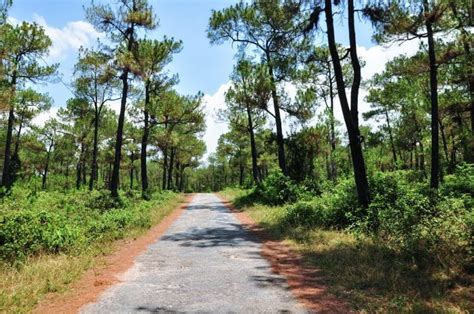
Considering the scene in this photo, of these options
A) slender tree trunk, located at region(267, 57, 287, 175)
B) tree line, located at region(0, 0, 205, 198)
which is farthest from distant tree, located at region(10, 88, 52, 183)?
slender tree trunk, located at region(267, 57, 287, 175)

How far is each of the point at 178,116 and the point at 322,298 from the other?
30032mm

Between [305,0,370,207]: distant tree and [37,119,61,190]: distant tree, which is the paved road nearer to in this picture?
[305,0,370,207]: distant tree

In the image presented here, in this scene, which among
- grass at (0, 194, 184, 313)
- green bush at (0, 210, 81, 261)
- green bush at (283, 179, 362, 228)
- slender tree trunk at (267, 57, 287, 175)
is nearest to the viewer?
grass at (0, 194, 184, 313)

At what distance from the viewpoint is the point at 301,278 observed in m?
8.05

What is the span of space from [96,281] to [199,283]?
1915 mm

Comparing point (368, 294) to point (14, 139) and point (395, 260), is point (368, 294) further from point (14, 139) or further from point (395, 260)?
point (14, 139)

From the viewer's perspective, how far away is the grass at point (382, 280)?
20.0 feet

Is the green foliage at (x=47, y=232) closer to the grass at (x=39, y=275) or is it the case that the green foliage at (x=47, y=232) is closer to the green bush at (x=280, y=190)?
the grass at (x=39, y=275)

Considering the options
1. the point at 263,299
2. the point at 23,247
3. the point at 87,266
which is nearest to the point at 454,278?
the point at 263,299

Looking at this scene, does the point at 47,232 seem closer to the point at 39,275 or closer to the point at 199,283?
the point at 39,275

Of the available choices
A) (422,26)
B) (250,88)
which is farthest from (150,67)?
(422,26)

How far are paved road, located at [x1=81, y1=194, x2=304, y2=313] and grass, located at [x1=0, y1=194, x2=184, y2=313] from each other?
36.7 inches

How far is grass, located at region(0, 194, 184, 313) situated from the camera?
638 centimetres

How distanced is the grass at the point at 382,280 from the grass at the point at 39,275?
4729 mm
